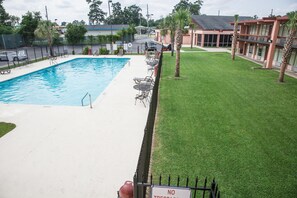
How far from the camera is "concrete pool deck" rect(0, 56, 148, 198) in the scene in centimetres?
534

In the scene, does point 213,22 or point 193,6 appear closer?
point 213,22

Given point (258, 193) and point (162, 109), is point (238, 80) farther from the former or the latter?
point (258, 193)

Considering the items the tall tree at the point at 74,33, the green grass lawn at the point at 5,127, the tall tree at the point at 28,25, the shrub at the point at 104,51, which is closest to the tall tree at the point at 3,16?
the tall tree at the point at 28,25

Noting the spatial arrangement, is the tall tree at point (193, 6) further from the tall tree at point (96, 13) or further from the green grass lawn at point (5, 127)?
the green grass lawn at point (5, 127)

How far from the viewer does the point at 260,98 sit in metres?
11.6

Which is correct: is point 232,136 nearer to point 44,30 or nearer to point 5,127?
point 5,127

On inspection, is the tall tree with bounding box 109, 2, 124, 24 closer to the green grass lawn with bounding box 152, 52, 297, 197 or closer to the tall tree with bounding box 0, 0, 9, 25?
the tall tree with bounding box 0, 0, 9, 25

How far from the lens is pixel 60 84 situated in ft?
55.1

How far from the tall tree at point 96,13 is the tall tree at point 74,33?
54.6 metres

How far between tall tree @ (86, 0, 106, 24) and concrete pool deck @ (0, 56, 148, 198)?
8714 cm

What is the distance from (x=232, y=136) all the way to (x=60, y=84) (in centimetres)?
1387

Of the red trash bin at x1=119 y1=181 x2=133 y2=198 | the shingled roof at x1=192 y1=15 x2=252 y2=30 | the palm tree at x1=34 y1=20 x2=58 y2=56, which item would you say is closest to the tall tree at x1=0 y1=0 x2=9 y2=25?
the palm tree at x1=34 y1=20 x2=58 y2=56

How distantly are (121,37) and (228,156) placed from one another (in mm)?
41275

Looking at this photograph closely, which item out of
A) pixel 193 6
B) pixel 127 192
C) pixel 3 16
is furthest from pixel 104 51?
pixel 193 6
